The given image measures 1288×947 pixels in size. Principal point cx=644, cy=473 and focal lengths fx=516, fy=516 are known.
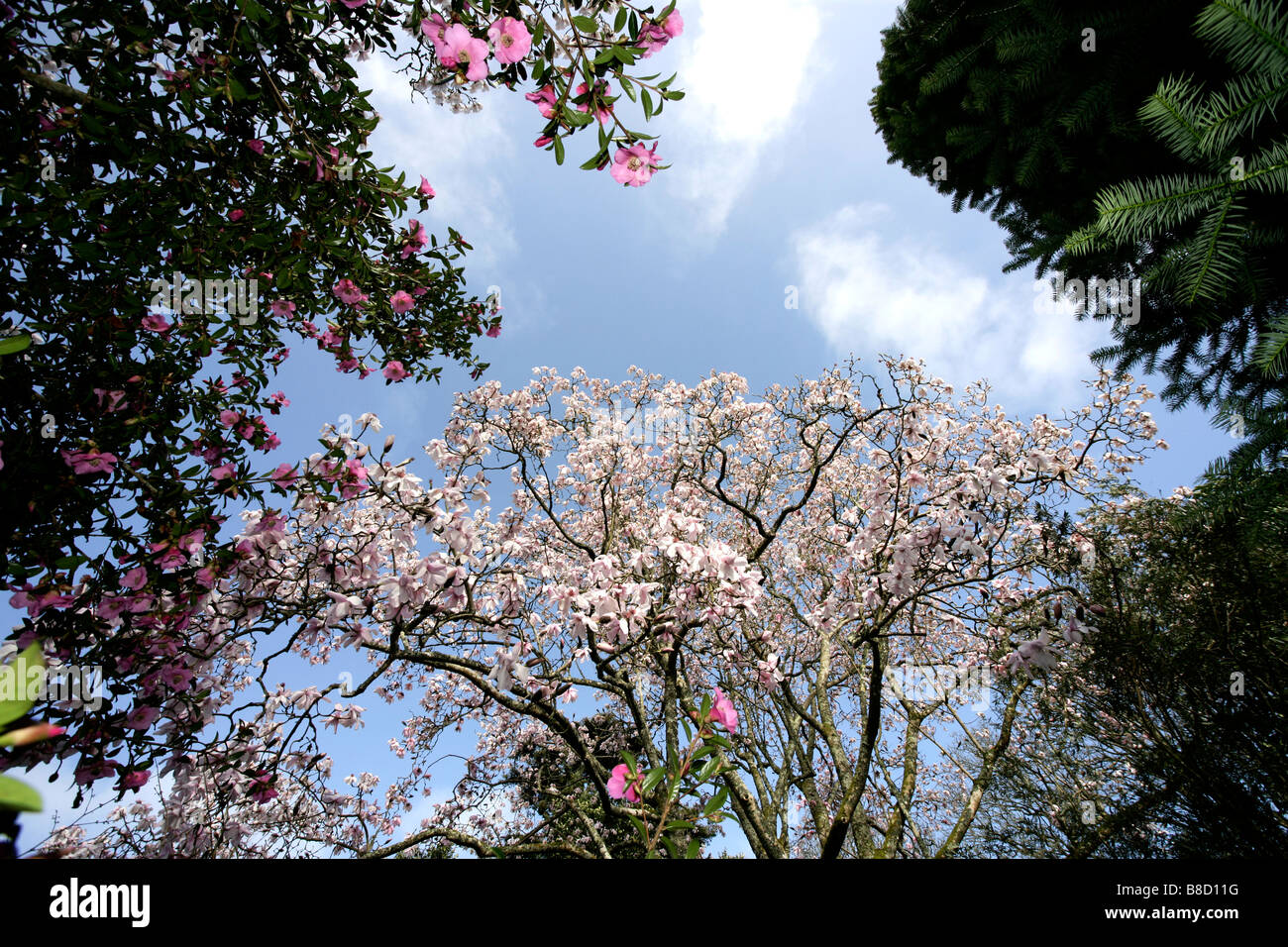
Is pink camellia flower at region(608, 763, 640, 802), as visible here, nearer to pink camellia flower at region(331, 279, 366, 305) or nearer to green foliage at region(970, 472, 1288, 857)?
green foliage at region(970, 472, 1288, 857)

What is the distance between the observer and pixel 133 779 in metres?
2.52

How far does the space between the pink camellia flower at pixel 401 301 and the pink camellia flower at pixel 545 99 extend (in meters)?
2.59

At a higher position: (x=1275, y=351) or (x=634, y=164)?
(x=634, y=164)

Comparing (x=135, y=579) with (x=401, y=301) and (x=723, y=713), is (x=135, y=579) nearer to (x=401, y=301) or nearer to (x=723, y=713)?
(x=401, y=301)

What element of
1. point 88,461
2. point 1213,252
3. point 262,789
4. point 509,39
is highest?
point 509,39

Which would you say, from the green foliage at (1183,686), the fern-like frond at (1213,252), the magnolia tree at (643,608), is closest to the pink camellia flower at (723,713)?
the magnolia tree at (643,608)

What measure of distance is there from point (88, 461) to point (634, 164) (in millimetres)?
2813

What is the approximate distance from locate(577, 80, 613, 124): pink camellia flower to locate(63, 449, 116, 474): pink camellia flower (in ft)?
8.79

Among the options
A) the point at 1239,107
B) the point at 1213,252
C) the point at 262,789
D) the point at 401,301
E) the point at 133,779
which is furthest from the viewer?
the point at 401,301

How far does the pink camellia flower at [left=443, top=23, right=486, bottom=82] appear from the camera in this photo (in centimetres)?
175

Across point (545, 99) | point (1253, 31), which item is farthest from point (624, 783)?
point (1253, 31)

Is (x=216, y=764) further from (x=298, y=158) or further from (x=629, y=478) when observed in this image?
(x=629, y=478)

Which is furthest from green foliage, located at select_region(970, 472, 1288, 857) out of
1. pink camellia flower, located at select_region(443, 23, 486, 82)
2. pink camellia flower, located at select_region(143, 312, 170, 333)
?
pink camellia flower, located at select_region(143, 312, 170, 333)
